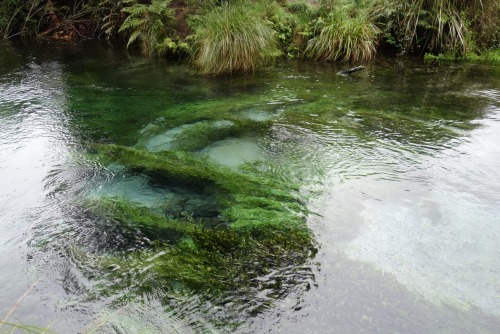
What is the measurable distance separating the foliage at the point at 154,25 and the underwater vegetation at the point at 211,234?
5527mm

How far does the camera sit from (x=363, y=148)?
4.90m

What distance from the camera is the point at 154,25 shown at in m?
9.29

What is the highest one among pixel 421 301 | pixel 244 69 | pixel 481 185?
pixel 244 69

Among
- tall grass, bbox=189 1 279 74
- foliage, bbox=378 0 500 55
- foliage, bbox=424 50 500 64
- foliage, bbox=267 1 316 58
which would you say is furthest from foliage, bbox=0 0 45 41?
foliage, bbox=424 50 500 64

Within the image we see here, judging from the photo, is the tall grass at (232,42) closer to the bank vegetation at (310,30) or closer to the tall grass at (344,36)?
the bank vegetation at (310,30)

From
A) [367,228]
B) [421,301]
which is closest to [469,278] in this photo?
[421,301]

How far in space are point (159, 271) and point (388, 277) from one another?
5.46 ft

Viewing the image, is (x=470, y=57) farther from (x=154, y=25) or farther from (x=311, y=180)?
(x=154, y=25)

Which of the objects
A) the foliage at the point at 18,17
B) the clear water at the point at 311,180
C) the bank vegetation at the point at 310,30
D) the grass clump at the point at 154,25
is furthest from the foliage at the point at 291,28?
the foliage at the point at 18,17

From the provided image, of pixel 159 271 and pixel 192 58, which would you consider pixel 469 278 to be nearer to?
pixel 159 271

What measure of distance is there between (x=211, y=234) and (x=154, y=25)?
7149 mm

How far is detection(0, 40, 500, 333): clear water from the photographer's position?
2.72m

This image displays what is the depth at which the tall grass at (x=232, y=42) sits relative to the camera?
7844 mm

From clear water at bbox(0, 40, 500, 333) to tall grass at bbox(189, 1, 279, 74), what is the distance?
15.2 inches
